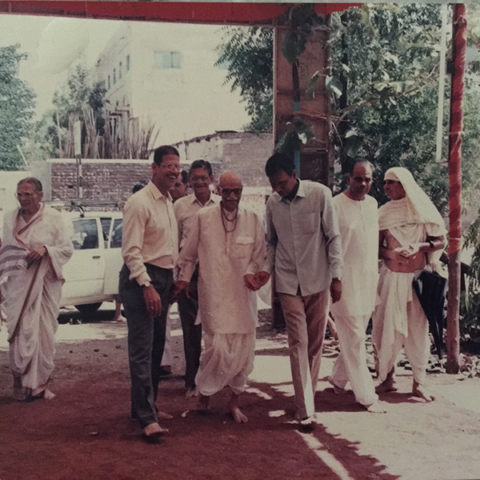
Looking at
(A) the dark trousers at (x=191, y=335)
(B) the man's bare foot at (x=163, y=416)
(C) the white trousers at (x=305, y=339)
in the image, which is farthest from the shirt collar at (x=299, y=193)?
(B) the man's bare foot at (x=163, y=416)

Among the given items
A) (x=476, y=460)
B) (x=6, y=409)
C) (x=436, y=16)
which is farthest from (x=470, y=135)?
(x=6, y=409)

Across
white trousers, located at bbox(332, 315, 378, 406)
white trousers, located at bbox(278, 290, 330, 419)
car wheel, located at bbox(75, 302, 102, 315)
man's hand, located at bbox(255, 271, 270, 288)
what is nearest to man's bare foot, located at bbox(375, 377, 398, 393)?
white trousers, located at bbox(332, 315, 378, 406)

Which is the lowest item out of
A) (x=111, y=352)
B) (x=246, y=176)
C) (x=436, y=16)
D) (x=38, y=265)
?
(x=111, y=352)

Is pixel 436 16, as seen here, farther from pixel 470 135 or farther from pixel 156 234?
pixel 156 234

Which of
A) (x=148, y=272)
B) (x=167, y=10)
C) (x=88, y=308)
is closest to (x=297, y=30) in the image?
(x=167, y=10)

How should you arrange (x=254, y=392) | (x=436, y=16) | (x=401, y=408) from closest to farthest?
(x=401, y=408) < (x=254, y=392) < (x=436, y=16)

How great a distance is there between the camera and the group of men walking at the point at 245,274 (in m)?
4.46

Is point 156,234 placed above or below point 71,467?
above

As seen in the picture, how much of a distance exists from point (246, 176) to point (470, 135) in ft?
9.63

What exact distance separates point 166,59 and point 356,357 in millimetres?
3997

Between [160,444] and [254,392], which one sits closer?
[160,444]

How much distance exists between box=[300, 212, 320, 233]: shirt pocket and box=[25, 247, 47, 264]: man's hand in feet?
6.24

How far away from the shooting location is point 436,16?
670cm

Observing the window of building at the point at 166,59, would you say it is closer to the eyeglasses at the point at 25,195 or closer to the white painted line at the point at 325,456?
the eyeglasses at the point at 25,195
